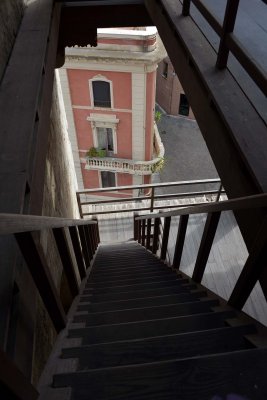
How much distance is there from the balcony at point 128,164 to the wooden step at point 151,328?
9302mm

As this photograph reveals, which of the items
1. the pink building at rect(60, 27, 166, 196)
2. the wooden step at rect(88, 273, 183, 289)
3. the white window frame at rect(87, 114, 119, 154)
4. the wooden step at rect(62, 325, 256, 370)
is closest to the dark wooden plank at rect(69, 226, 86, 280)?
the wooden step at rect(88, 273, 183, 289)

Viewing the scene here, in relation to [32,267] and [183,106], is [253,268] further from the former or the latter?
[183,106]

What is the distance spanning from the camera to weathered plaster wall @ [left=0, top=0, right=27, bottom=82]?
98.2 inches

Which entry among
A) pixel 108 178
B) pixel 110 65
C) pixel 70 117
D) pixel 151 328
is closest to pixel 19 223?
pixel 151 328

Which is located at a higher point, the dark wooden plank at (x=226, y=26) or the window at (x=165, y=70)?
the dark wooden plank at (x=226, y=26)

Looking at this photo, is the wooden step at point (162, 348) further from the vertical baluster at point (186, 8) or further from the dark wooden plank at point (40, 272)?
the vertical baluster at point (186, 8)

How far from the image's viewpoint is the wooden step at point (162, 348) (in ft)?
4.63

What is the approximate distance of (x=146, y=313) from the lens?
1.98 m

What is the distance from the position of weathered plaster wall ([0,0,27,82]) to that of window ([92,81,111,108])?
22.2ft

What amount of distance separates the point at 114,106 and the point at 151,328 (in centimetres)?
891

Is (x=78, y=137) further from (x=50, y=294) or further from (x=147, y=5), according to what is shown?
(x=50, y=294)

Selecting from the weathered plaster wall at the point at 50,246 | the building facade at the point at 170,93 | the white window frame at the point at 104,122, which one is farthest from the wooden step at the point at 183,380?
the building facade at the point at 170,93

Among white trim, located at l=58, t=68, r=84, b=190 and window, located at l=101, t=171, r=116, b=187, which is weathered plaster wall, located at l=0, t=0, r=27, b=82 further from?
window, located at l=101, t=171, r=116, b=187

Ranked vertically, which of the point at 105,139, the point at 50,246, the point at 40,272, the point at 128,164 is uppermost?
the point at 40,272
